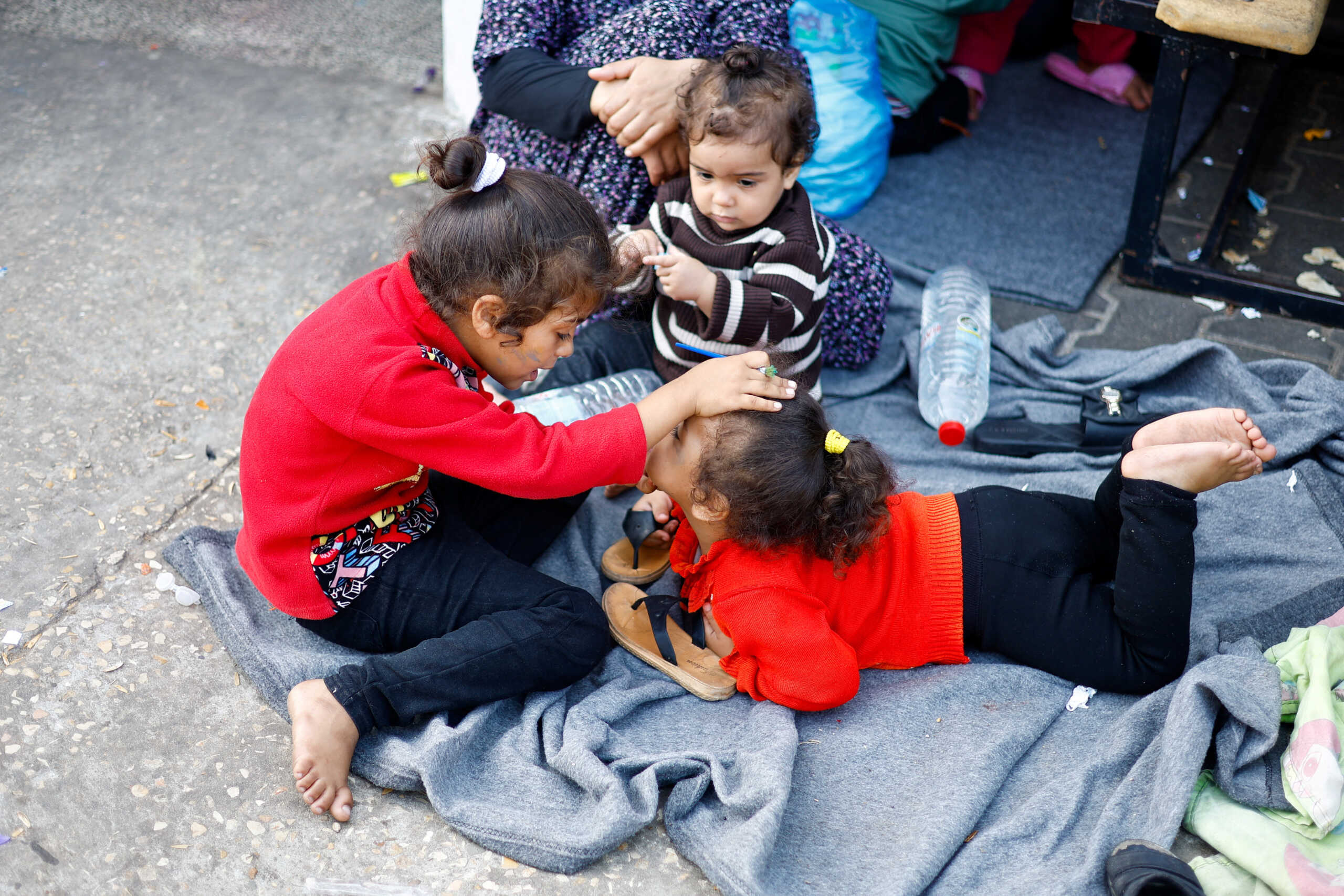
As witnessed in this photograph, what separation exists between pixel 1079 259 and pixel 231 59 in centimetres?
346

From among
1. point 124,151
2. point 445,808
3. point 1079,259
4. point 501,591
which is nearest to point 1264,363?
point 1079,259

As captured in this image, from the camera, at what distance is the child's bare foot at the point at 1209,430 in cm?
A: 211

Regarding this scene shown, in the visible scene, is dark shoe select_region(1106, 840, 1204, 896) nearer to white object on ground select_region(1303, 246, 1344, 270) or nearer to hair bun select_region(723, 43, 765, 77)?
hair bun select_region(723, 43, 765, 77)

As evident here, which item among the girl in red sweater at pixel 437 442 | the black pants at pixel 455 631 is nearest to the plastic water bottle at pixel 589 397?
the black pants at pixel 455 631

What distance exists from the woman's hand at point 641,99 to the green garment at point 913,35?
5.11 feet

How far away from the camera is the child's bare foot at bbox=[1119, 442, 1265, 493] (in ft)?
6.44

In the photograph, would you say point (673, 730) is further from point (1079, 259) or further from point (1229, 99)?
point (1229, 99)

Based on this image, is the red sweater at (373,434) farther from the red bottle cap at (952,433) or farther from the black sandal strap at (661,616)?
the red bottle cap at (952,433)

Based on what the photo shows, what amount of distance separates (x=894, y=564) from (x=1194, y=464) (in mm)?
585

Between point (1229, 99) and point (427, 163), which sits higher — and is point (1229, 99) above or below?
below

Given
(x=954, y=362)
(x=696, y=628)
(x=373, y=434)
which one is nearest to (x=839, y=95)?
(x=954, y=362)

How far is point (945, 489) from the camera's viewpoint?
2686mm

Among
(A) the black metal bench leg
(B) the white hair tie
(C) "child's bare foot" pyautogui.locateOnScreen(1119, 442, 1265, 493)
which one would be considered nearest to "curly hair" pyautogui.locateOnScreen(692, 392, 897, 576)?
(C) "child's bare foot" pyautogui.locateOnScreen(1119, 442, 1265, 493)

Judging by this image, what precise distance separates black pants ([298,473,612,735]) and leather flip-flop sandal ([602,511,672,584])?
0.23 meters
